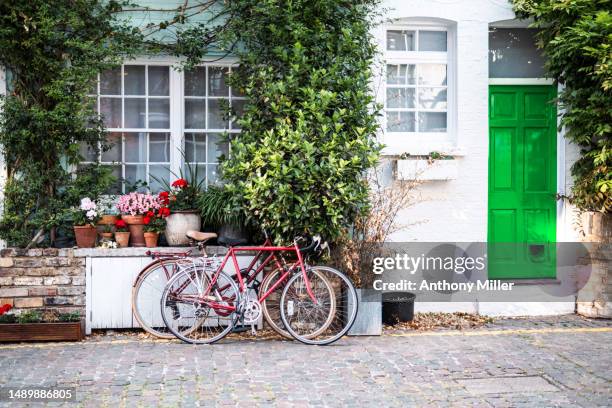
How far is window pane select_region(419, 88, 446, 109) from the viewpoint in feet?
33.8

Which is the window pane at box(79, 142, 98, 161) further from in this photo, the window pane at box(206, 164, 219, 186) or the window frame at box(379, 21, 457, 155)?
the window frame at box(379, 21, 457, 155)

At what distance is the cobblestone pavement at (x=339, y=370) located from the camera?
6.44 m

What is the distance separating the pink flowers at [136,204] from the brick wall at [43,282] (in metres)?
0.74

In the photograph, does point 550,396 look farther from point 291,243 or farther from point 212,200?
point 212,200

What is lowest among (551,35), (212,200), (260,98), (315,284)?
(315,284)

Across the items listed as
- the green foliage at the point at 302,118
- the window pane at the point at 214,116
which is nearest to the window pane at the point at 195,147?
the window pane at the point at 214,116

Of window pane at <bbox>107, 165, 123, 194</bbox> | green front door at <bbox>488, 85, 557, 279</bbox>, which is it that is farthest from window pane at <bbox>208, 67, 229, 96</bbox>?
green front door at <bbox>488, 85, 557, 279</bbox>

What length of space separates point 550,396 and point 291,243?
3.18 metres

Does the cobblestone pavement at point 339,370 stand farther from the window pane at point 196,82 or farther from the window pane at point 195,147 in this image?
the window pane at point 196,82

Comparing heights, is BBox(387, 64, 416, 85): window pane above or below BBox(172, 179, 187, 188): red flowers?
above

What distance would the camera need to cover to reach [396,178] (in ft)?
32.1

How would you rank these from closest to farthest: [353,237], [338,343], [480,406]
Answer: [480,406], [338,343], [353,237]

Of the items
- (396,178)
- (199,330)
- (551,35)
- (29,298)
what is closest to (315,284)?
(199,330)

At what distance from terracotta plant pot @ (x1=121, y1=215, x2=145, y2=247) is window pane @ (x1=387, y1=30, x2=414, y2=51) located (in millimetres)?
3770
